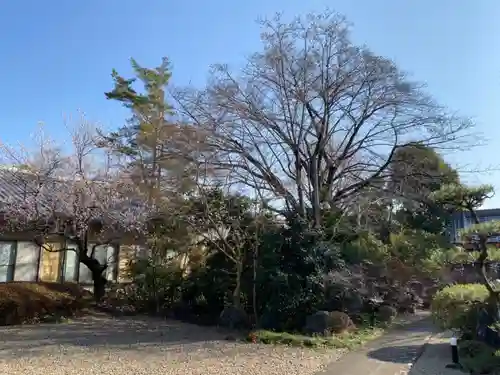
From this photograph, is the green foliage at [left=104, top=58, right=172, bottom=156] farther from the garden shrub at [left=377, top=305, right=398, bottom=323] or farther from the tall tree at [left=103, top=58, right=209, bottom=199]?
the garden shrub at [left=377, top=305, right=398, bottom=323]

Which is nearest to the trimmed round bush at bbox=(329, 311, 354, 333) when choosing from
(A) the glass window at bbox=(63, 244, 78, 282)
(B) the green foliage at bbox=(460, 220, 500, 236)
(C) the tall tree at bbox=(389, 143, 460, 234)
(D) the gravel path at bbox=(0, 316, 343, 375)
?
(D) the gravel path at bbox=(0, 316, 343, 375)

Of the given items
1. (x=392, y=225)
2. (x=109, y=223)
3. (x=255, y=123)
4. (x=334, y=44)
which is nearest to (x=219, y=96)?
(x=255, y=123)

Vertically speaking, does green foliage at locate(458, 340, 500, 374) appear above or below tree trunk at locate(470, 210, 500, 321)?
below

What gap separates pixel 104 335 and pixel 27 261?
596 centimetres

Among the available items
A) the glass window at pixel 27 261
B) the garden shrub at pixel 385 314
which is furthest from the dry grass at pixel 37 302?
the garden shrub at pixel 385 314

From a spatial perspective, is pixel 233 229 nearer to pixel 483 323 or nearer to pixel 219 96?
pixel 219 96

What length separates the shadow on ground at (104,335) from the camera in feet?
27.6

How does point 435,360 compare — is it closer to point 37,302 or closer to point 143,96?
point 37,302

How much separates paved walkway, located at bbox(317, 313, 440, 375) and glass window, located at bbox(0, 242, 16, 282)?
34.8 feet

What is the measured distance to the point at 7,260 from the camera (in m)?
13.6

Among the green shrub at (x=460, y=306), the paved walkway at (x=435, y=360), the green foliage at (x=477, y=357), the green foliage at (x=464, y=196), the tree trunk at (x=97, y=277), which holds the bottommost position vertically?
the paved walkway at (x=435, y=360)

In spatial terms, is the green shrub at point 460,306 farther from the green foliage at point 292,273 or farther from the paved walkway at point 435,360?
the green foliage at point 292,273

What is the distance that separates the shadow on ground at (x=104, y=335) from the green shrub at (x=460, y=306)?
447 centimetres

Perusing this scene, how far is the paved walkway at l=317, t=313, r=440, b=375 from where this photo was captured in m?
7.06
